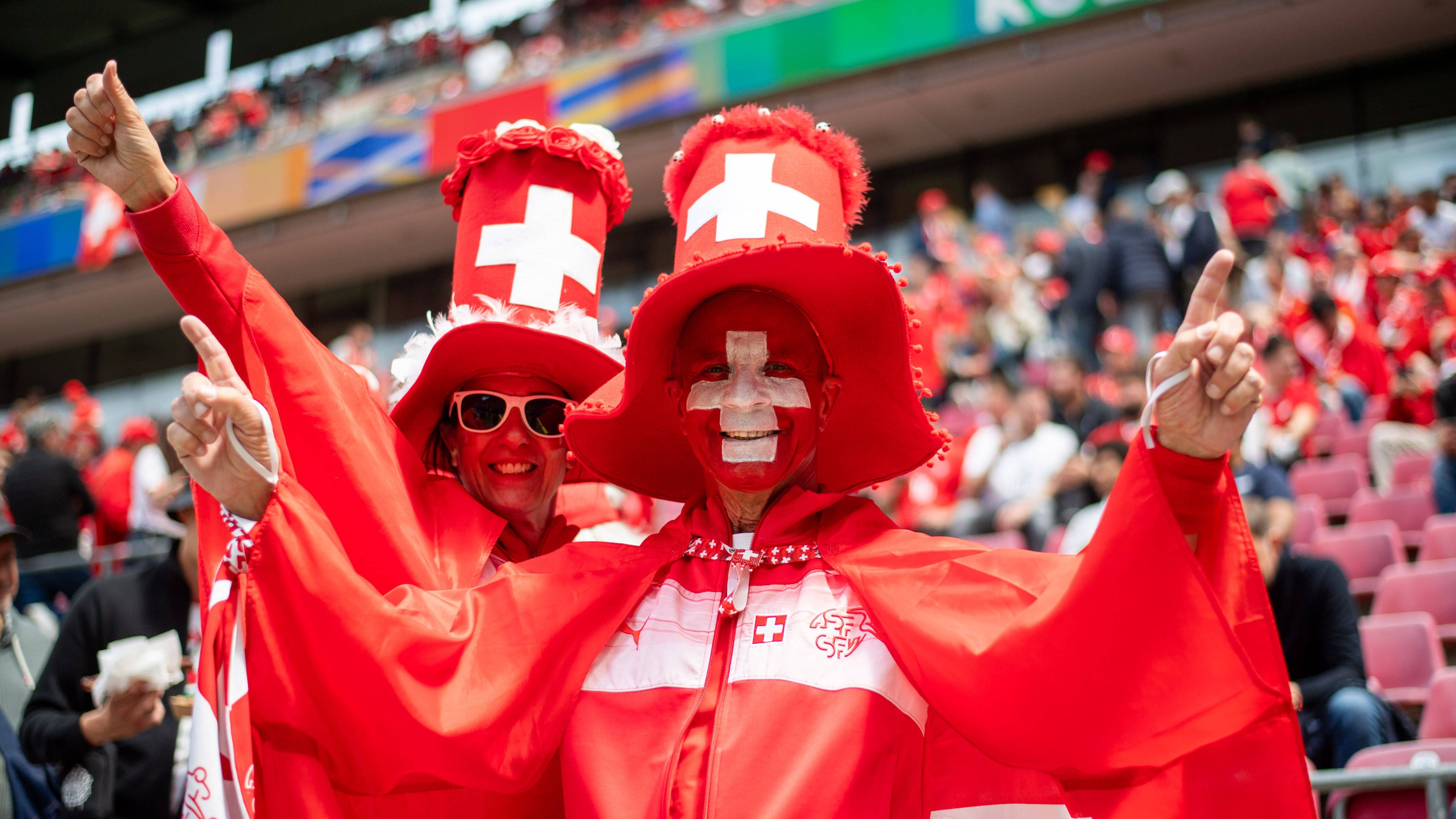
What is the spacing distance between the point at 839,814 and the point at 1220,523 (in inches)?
27.9

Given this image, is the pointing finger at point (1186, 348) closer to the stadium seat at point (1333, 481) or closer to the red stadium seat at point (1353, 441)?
the stadium seat at point (1333, 481)

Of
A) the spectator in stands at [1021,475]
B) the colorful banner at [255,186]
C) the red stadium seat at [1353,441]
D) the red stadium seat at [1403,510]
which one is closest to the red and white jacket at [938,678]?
the spectator in stands at [1021,475]

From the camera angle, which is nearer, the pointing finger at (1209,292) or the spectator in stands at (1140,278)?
the pointing finger at (1209,292)

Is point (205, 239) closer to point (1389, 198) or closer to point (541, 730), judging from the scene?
point (541, 730)

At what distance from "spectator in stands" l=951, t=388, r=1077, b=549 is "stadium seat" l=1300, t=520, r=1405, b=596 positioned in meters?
1.31

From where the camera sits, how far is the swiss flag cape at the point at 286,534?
6.48 ft

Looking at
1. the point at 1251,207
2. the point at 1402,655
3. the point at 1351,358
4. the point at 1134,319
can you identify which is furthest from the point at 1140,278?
the point at 1402,655

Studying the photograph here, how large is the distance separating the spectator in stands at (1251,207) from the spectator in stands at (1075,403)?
11.9 ft

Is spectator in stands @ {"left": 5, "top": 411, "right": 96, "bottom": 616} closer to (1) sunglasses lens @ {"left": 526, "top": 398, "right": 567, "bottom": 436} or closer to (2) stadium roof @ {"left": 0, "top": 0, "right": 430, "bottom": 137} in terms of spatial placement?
(1) sunglasses lens @ {"left": 526, "top": 398, "right": 567, "bottom": 436}

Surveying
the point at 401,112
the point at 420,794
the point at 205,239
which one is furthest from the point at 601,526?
the point at 401,112

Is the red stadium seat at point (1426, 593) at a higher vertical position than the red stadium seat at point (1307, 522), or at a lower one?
lower

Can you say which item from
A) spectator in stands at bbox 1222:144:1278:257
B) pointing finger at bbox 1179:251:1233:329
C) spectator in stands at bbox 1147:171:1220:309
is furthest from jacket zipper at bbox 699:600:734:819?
spectator in stands at bbox 1222:144:1278:257

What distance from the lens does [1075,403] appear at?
24.9 ft

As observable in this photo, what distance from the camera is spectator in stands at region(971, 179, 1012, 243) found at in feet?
45.6
